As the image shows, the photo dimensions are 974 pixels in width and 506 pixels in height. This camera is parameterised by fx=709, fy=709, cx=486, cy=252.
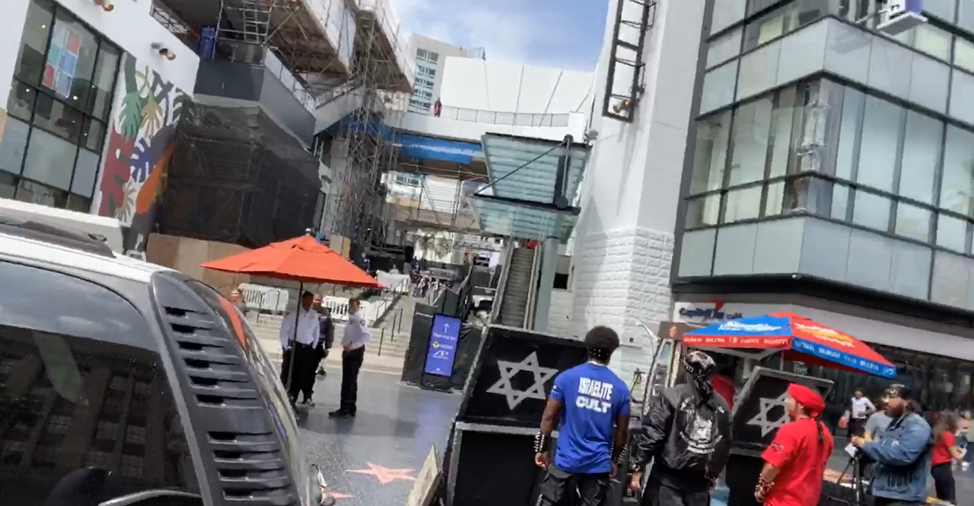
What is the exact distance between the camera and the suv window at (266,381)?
1.83 m

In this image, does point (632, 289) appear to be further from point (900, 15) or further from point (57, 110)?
point (57, 110)

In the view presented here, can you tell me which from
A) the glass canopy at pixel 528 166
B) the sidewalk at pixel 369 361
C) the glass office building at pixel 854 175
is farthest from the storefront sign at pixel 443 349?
the glass office building at pixel 854 175

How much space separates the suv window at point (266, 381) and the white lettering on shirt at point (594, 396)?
257 centimetres

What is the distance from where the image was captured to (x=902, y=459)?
226 inches

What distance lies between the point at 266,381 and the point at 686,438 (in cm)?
324

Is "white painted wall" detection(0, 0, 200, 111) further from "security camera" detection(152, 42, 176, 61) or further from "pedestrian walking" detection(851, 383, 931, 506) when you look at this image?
"pedestrian walking" detection(851, 383, 931, 506)

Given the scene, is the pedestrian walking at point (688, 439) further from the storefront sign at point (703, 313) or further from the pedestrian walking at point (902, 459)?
the storefront sign at point (703, 313)

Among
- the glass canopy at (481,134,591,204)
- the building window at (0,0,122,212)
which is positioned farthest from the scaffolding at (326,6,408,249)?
the glass canopy at (481,134,591,204)

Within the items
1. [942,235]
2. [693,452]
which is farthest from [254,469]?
[942,235]

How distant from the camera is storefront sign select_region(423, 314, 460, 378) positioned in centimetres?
1482

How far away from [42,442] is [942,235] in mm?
15611

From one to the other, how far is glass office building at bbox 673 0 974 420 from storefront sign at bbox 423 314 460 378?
17.3 feet

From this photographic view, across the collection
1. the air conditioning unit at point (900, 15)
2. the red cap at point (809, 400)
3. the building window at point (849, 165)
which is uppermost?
the air conditioning unit at point (900, 15)

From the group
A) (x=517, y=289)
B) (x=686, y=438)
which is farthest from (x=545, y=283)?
(x=686, y=438)
